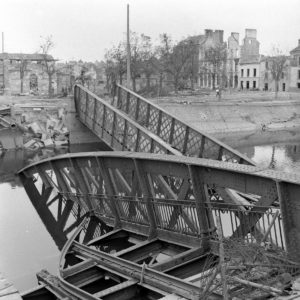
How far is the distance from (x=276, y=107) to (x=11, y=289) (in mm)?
57160

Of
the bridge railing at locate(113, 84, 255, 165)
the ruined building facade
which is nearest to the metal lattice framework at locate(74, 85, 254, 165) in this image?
the bridge railing at locate(113, 84, 255, 165)

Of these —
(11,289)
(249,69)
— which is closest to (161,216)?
(11,289)

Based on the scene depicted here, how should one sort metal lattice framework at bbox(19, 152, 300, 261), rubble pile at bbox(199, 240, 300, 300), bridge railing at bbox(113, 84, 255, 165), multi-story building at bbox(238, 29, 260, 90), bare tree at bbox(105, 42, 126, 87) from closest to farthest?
rubble pile at bbox(199, 240, 300, 300) < metal lattice framework at bbox(19, 152, 300, 261) < bridge railing at bbox(113, 84, 255, 165) < bare tree at bbox(105, 42, 126, 87) < multi-story building at bbox(238, 29, 260, 90)

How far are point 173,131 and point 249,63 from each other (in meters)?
79.8

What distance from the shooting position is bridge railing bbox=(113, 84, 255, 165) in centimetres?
1934

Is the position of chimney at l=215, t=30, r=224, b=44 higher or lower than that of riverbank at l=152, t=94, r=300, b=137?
higher

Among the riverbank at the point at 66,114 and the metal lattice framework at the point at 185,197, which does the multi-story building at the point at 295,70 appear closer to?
the riverbank at the point at 66,114

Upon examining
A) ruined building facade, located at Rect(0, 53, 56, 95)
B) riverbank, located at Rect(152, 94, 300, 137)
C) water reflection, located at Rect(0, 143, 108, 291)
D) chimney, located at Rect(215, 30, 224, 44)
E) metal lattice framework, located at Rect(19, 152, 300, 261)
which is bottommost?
water reflection, located at Rect(0, 143, 108, 291)

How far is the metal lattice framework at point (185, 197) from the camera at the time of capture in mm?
8932

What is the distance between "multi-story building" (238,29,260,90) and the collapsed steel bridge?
272ft

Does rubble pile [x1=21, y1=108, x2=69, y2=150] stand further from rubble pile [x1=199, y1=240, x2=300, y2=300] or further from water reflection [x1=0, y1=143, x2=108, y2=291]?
rubble pile [x1=199, y1=240, x2=300, y2=300]

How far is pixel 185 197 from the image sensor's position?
11.6 metres

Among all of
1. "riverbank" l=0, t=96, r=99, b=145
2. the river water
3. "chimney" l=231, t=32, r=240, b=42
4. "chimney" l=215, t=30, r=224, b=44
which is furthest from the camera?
"chimney" l=231, t=32, r=240, b=42

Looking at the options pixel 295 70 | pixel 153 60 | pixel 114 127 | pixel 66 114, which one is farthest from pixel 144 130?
pixel 295 70
